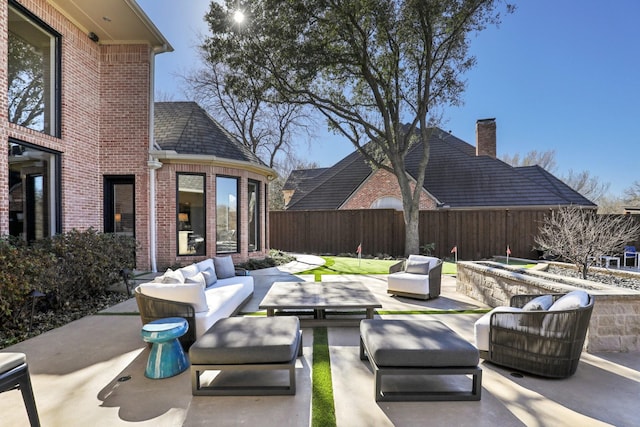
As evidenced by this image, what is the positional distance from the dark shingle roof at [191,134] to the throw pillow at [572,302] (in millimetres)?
8646

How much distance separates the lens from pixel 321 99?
1253 cm

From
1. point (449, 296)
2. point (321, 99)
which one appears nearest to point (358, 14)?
point (321, 99)

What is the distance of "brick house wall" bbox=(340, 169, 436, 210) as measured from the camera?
1575 centimetres

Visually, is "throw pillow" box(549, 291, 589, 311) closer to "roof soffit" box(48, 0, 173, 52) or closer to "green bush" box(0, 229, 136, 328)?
"green bush" box(0, 229, 136, 328)

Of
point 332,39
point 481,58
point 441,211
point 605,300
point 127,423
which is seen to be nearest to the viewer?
point 127,423

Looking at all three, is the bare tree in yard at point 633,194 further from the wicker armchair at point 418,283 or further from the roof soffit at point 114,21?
the roof soffit at point 114,21

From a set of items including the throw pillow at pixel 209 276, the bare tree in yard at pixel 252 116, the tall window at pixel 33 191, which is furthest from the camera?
the bare tree in yard at pixel 252 116

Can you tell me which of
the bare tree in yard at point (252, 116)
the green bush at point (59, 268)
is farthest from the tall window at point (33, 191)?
the bare tree in yard at point (252, 116)

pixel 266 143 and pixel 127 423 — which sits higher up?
pixel 266 143

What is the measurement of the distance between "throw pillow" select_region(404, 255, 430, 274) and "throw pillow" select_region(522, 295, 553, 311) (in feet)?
8.72

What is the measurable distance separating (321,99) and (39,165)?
9164mm

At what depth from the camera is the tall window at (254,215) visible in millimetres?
10539

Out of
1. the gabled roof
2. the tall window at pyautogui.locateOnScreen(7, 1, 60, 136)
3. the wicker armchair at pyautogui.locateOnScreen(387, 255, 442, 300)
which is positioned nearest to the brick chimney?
the gabled roof

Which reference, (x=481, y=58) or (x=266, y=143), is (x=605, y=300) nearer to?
(x=481, y=58)
